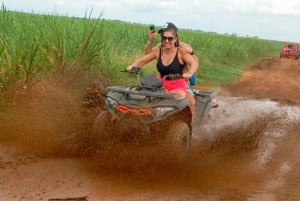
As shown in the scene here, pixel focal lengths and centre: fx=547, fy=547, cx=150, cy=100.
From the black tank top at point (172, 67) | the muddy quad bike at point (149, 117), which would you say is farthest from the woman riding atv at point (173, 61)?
the muddy quad bike at point (149, 117)

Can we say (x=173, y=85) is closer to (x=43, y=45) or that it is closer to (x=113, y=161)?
(x=113, y=161)

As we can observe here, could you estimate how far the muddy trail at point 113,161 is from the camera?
512cm

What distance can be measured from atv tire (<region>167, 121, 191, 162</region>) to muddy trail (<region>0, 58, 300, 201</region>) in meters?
0.11

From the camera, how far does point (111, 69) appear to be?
1059cm

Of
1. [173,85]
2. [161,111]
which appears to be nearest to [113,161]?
[161,111]

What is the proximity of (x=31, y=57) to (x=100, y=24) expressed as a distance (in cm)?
187

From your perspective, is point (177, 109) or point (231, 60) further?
point (231, 60)

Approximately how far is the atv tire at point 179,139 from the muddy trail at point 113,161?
0.36 feet

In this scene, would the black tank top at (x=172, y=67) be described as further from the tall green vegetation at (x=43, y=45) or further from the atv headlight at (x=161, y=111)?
the tall green vegetation at (x=43, y=45)

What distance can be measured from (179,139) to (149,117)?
A: 1.29ft

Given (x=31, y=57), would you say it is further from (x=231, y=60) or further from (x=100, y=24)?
(x=231, y=60)

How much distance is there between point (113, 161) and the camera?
5781 millimetres

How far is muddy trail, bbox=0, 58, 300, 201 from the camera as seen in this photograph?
5125 millimetres

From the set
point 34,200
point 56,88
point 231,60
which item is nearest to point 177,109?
point 34,200
